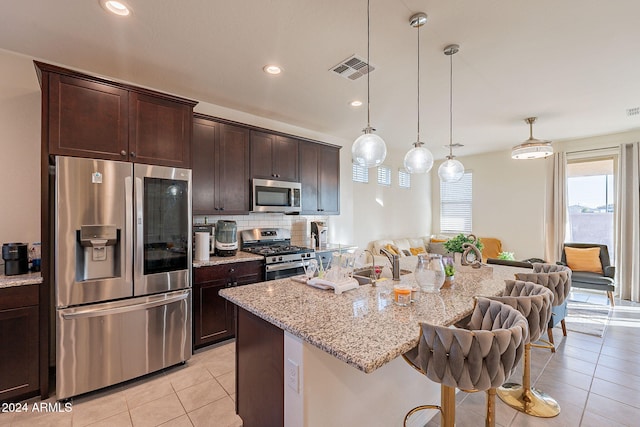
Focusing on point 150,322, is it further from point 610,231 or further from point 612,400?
point 610,231

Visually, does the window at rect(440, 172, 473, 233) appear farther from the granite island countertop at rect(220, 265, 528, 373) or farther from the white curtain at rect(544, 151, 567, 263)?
the granite island countertop at rect(220, 265, 528, 373)

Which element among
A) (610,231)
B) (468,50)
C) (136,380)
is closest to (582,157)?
(610,231)

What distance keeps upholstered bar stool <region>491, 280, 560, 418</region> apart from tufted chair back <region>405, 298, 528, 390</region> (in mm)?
472

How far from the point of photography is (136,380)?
2.55 m

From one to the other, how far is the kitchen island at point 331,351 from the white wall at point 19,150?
2.14 m

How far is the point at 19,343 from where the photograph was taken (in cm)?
215

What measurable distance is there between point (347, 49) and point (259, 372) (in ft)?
8.21

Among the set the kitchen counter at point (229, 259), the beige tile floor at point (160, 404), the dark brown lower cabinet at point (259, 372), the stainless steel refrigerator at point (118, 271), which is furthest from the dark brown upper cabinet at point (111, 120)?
the beige tile floor at point (160, 404)

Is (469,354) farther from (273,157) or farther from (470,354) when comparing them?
(273,157)

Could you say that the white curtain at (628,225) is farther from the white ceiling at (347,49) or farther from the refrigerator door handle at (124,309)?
the refrigerator door handle at (124,309)

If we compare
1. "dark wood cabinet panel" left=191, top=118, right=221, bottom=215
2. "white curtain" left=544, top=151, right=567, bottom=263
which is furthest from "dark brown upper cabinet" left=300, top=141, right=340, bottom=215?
"white curtain" left=544, top=151, right=567, bottom=263

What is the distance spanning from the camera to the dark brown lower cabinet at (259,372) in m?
1.50

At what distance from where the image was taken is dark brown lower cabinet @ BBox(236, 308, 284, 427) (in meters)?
1.50

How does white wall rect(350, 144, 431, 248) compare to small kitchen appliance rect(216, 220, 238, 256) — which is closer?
small kitchen appliance rect(216, 220, 238, 256)
